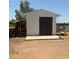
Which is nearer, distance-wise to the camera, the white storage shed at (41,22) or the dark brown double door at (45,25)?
the white storage shed at (41,22)

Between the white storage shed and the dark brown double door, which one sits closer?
the white storage shed

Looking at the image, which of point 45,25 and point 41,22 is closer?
point 41,22

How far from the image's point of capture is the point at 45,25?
11.1 m

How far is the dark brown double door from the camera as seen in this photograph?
1075 cm

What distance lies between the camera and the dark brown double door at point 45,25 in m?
10.8

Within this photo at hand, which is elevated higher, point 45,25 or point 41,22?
point 41,22

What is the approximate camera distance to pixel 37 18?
1077 centimetres
